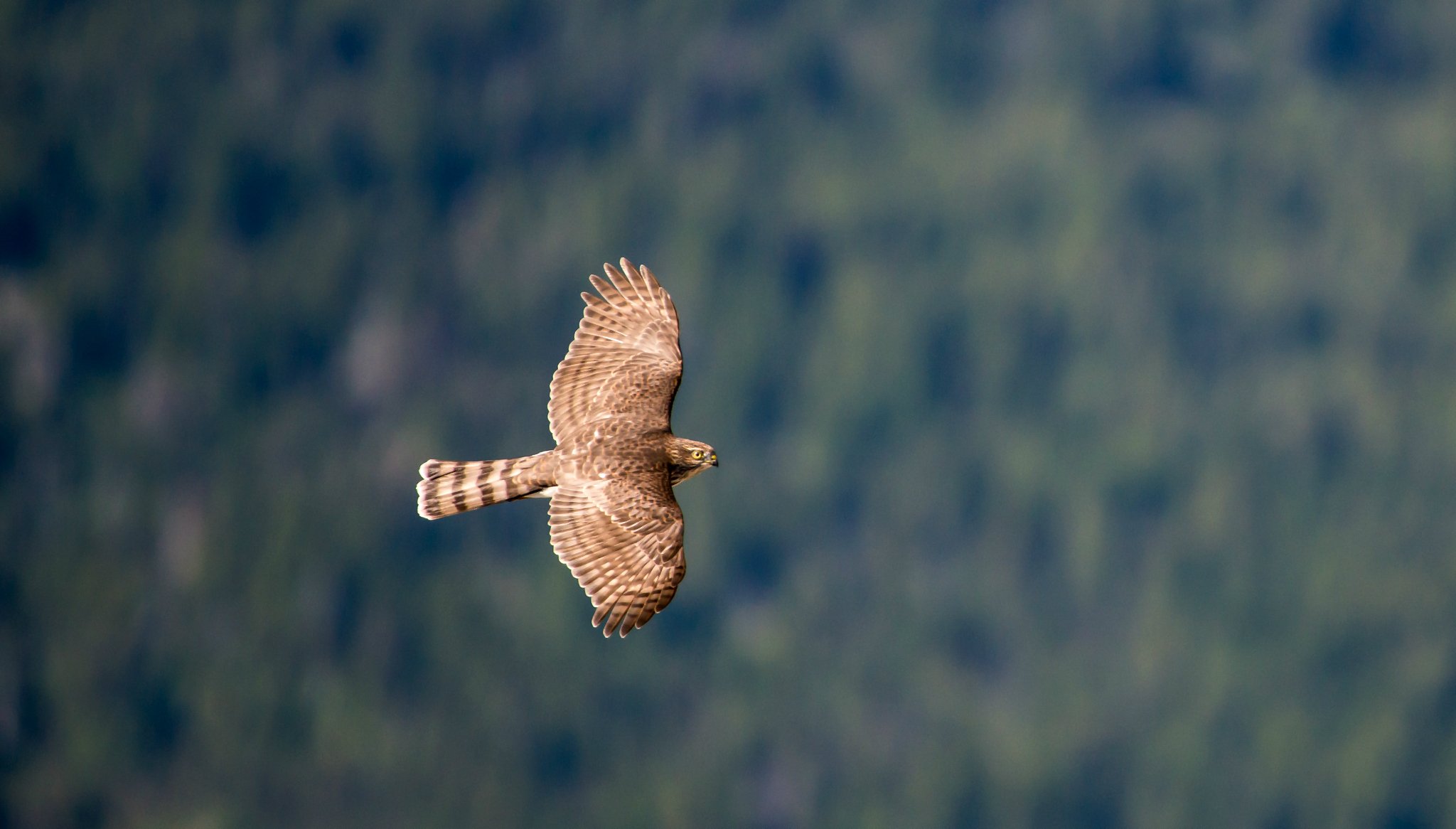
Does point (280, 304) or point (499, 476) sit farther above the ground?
point (280, 304)

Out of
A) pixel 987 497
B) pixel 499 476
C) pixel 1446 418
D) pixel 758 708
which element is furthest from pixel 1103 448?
pixel 499 476

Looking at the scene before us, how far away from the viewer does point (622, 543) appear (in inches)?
869

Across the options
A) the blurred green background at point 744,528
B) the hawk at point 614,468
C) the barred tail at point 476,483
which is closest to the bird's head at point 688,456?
the hawk at point 614,468

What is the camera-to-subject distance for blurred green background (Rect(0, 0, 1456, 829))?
156 metres

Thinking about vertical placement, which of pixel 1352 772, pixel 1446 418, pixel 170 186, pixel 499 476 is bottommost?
pixel 499 476

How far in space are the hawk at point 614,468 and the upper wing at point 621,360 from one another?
2 cm

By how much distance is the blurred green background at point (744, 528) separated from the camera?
155625 millimetres

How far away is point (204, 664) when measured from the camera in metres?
169

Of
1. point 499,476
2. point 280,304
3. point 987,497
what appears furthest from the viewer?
point 280,304

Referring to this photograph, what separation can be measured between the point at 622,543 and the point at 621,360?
367 centimetres

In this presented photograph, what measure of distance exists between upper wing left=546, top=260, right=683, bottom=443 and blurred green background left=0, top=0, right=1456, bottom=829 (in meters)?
123

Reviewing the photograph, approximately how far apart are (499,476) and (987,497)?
158 m

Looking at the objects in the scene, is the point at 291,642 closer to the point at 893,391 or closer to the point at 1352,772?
the point at 893,391

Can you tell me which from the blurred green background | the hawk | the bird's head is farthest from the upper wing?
the blurred green background
